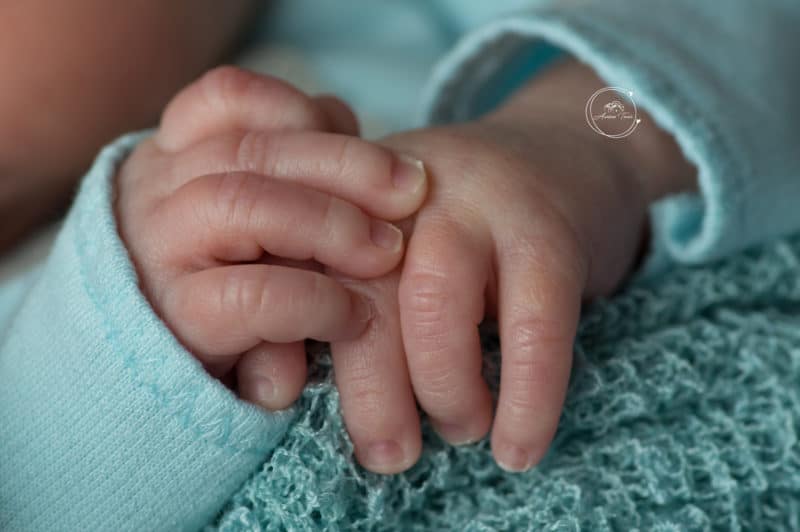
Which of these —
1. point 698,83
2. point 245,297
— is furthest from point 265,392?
point 698,83

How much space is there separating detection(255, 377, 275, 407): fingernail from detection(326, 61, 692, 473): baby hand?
0.12 feet

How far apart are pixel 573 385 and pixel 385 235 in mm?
157

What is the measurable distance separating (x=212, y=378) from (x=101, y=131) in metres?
0.31

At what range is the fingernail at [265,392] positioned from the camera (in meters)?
0.45

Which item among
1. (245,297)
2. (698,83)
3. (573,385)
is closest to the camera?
(245,297)

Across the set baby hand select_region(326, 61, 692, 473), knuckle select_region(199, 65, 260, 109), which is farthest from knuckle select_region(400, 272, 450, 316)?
knuckle select_region(199, 65, 260, 109)

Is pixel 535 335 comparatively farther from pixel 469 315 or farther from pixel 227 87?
pixel 227 87

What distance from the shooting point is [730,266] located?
64 centimetres

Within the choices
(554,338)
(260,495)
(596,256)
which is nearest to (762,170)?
Result: (596,256)

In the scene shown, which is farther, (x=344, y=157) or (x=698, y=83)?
(x=698, y=83)

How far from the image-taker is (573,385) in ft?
1.70

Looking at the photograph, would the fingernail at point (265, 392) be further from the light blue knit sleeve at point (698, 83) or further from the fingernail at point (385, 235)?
the light blue knit sleeve at point (698, 83)

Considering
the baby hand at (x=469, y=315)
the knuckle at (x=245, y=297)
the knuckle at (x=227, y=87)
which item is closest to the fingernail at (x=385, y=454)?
the baby hand at (x=469, y=315)

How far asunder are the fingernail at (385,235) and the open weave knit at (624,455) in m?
0.08
